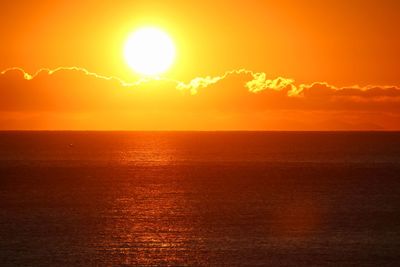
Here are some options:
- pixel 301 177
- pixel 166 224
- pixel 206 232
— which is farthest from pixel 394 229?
pixel 301 177

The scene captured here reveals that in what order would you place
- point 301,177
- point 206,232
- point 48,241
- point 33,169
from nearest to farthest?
point 48,241
point 206,232
point 301,177
point 33,169

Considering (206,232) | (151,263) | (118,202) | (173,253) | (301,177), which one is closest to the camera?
(151,263)

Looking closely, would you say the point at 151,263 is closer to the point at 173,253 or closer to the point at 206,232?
the point at 173,253

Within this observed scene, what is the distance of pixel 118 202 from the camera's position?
312 feet

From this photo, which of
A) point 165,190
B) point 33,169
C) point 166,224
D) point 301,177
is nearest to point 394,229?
point 166,224

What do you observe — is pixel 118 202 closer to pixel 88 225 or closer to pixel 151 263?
pixel 88 225

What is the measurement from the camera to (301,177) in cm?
13788

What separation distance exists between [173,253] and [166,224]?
16.3 m

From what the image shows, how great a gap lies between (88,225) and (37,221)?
234 inches

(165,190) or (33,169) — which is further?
(33,169)

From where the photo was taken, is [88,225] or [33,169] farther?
[33,169]

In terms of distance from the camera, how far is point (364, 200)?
98562 mm

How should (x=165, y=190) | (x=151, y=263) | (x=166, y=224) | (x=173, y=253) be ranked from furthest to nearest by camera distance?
(x=165, y=190)
(x=166, y=224)
(x=173, y=253)
(x=151, y=263)

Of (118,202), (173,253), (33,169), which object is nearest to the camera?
(173,253)
